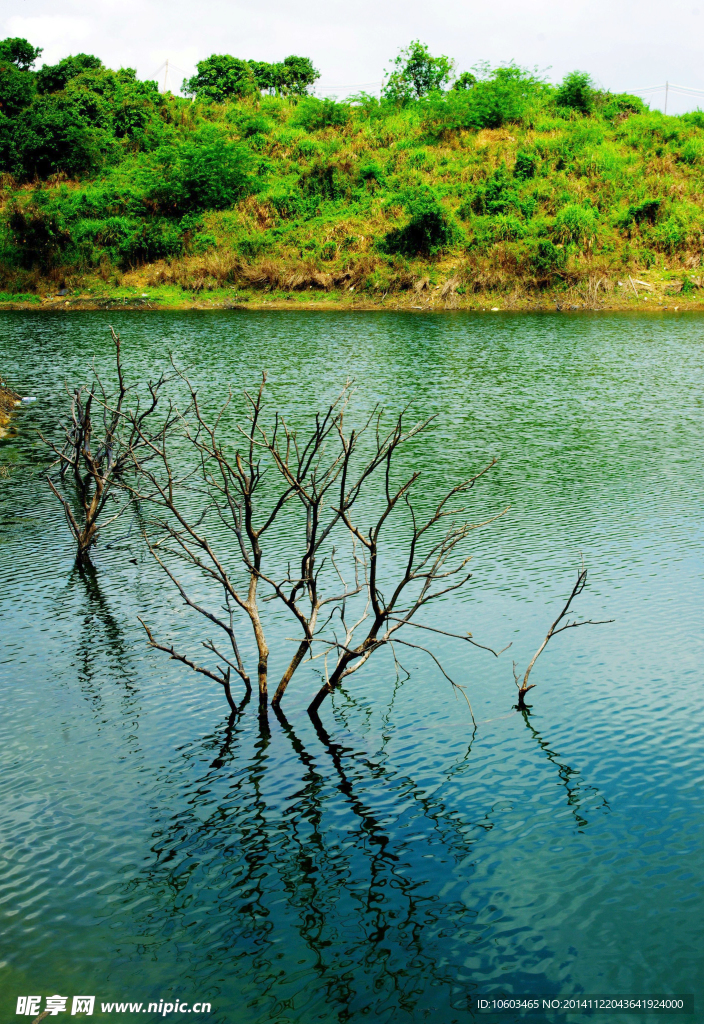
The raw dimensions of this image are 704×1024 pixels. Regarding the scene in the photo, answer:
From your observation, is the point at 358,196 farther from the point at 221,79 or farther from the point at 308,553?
the point at 308,553

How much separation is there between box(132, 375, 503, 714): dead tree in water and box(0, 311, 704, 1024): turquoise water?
1.34 feet

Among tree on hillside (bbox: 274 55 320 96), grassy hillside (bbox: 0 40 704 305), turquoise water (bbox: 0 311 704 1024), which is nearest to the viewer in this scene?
turquoise water (bbox: 0 311 704 1024)

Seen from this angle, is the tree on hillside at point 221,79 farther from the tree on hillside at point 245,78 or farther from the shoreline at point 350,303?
the shoreline at point 350,303

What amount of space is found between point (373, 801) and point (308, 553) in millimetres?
1818

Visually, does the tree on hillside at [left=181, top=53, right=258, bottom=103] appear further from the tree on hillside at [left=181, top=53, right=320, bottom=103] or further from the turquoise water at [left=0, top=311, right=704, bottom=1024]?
the turquoise water at [left=0, top=311, right=704, bottom=1024]

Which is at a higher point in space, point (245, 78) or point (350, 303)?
point (245, 78)

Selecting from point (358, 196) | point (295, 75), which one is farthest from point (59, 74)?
point (358, 196)

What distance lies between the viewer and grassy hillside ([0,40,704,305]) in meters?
41.0

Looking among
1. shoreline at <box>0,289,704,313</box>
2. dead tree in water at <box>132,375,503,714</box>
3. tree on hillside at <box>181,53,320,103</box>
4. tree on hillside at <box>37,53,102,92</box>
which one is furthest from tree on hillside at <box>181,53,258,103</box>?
dead tree in water at <box>132,375,503,714</box>

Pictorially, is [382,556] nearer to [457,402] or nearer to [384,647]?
[384,647]

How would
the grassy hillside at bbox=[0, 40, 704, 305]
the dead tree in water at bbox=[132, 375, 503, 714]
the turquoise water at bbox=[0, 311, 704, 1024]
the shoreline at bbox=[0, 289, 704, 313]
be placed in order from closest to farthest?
the turquoise water at bbox=[0, 311, 704, 1024], the dead tree in water at bbox=[132, 375, 503, 714], the shoreline at bbox=[0, 289, 704, 313], the grassy hillside at bbox=[0, 40, 704, 305]

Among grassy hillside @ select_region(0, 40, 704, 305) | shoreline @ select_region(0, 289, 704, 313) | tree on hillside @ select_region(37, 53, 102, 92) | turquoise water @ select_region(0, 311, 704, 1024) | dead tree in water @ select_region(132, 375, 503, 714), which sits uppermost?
tree on hillside @ select_region(37, 53, 102, 92)

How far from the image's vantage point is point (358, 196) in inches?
1820

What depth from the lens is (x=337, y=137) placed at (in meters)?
49.7
